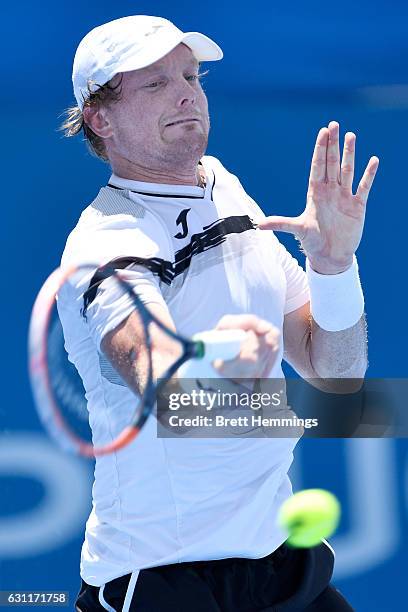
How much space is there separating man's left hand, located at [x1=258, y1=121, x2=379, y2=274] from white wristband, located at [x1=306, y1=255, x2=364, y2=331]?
0.05 meters

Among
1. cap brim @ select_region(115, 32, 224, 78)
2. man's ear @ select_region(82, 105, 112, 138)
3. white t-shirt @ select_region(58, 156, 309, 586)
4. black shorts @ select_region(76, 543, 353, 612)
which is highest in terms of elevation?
cap brim @ select_region(115, 32, 224, 78)

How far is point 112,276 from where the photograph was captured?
1505mm

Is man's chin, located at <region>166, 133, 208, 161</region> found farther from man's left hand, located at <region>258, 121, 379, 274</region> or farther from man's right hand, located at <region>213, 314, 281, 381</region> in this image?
man's right hand, located at <region>213, 314, 281, 381</region>

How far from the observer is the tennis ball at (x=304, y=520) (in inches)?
69.3

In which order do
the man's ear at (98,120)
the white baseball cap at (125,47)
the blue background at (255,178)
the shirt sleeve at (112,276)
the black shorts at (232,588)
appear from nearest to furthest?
the shirt sleeve at (112,276) < the black shorts at (232,588) < the white baseball cap at (125,47) < the man's ear at (98,120) < the blue background at (255,178)

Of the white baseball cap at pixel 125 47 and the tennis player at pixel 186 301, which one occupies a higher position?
the white baseball cap at pixel 125 47

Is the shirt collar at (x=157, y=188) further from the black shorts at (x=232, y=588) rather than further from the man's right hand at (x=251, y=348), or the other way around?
the black shorts at (x=232, y=588)

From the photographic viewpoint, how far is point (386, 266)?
2.61 m

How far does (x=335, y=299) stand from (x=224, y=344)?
1.77 feet

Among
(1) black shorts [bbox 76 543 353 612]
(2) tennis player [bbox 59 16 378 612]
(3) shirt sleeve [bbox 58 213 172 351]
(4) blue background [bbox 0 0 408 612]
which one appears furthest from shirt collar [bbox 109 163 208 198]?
(4) blue background [bbox 0 0 408 612]

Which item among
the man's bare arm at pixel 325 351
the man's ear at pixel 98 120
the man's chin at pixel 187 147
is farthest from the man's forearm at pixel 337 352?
the man's ear at pixel 98 120

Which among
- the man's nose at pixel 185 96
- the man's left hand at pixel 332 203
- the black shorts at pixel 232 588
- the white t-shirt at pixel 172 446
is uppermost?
the man's nose at pixel 185 96

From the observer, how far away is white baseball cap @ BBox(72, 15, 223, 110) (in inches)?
68.8

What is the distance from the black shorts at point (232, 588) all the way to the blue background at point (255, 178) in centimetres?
79
